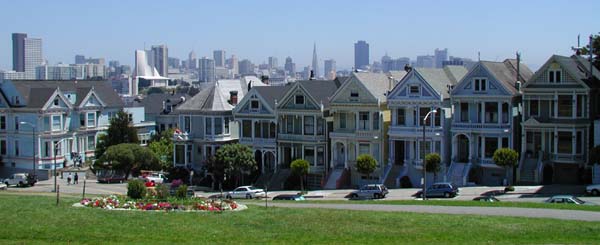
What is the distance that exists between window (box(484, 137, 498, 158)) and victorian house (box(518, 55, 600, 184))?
2.00m

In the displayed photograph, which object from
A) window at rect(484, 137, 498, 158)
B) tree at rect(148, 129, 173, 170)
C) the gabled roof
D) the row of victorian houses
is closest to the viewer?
the row of victorian houses

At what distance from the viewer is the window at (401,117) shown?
61750mm

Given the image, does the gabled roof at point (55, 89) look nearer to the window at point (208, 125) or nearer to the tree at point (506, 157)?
the window at point (208, 125)

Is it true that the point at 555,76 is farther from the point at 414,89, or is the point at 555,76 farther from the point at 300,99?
the point at 300,99

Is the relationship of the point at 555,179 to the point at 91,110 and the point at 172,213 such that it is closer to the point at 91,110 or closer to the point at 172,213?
the point at 172,213

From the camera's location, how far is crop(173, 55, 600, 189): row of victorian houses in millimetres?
56562

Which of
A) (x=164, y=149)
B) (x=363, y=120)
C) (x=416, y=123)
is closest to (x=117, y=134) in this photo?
(x=164, y=149)

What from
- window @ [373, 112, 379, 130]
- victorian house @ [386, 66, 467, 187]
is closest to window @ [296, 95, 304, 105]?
window @ [373, 112, 379, 130]

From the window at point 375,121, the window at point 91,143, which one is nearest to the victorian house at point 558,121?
the window at point 375,121

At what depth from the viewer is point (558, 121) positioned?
56.3 metres

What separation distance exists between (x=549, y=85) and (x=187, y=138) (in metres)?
31.1

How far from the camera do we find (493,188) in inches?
2201

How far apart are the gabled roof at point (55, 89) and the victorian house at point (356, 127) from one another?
30.4 meters

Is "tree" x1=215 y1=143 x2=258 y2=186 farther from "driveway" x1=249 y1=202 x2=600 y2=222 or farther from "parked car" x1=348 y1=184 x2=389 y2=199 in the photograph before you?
"driveway" x1=249 y1=202 x2=600 y2=222
